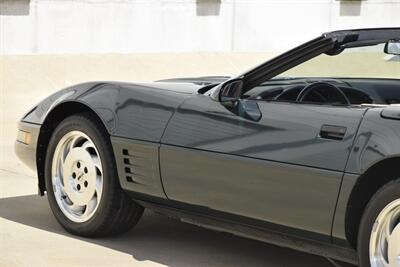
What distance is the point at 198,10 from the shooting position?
661 inches

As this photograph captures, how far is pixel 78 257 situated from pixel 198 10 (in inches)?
488

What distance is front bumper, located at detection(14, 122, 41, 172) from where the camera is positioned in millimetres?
5457

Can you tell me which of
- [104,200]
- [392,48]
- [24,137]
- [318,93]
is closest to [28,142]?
[24,137]

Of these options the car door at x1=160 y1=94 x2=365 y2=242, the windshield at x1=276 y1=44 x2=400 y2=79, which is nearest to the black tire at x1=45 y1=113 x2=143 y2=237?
the car door at x1=160 y1=94 x2=365 y2=242

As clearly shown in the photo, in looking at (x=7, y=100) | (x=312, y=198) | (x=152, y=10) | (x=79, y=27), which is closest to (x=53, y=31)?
(x=79, y=27)

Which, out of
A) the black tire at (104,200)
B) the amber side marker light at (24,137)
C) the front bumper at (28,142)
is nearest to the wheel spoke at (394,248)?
the black tire at (104,200)

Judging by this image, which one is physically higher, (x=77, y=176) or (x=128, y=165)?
(x=128, y=165)

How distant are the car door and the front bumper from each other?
1.18m

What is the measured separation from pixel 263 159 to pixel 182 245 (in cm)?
125

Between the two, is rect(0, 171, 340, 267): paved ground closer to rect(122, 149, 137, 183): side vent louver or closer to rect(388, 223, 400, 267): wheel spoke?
rect(122, 149, 137, 183): side vent louver

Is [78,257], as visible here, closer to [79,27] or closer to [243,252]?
[243,252]

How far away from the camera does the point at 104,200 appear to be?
4988 millimetres

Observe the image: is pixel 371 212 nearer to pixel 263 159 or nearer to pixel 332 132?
pixel 332 132

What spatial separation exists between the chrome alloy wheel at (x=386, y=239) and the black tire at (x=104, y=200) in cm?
175
